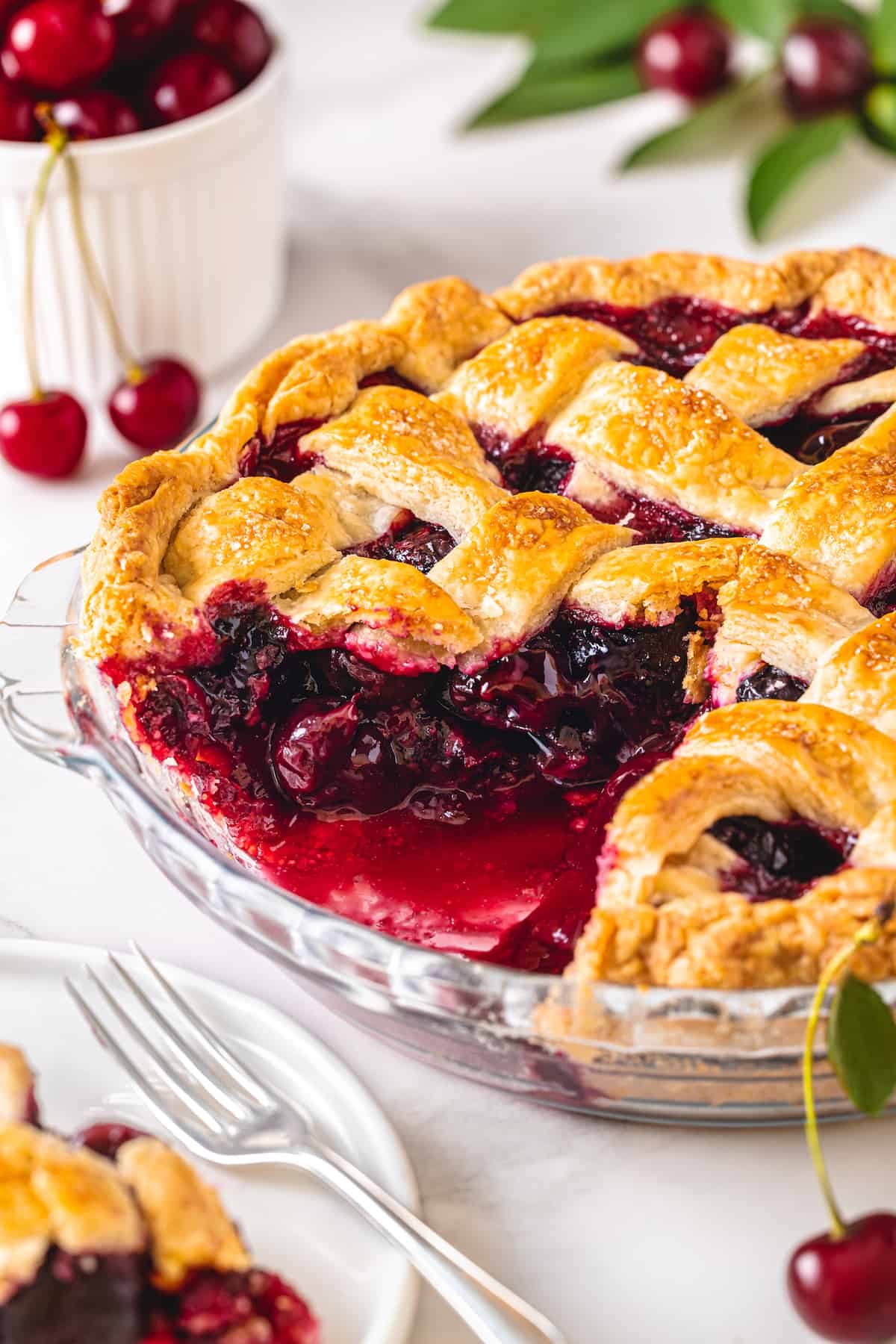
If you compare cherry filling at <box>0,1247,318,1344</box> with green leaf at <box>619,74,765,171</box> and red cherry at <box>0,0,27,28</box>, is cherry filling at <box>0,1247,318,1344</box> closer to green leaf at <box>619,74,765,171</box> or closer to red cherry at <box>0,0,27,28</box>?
red cherry at <box>0,0,27,28</box>

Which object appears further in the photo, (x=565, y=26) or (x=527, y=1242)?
(x=565, y=26)

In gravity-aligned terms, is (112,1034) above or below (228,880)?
below

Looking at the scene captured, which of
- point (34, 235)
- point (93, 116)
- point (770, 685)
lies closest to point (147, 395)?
point (34, 235)

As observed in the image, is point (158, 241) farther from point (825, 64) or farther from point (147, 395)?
point (825, 64)

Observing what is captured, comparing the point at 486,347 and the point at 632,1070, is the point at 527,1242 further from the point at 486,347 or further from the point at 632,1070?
the point at 486,347

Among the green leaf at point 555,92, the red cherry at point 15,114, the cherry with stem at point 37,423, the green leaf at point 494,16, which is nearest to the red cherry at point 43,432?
the cherry with stem at point 37,423

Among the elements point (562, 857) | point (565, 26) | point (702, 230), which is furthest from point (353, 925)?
point (565, 26)

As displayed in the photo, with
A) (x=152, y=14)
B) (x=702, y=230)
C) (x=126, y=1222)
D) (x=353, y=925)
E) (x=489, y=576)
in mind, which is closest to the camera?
(x=126, y=1222)
